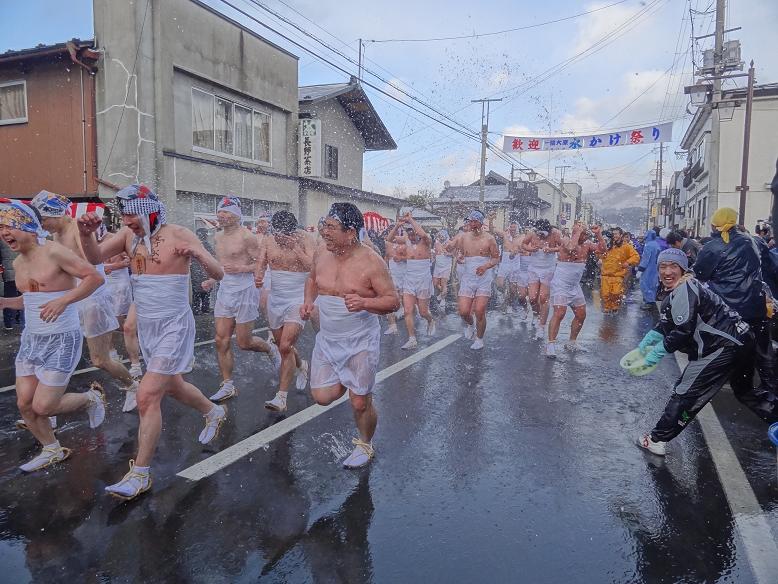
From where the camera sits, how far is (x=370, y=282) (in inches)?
149

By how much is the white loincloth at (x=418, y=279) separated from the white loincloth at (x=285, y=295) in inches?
149

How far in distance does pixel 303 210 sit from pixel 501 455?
13975mm

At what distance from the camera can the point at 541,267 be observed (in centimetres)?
934

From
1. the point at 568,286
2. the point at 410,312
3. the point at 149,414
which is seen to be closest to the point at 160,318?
the point at 149,414

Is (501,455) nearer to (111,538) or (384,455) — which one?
(384,455)

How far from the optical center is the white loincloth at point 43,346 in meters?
3.74

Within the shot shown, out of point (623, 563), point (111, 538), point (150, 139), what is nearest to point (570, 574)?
point (623, 563)

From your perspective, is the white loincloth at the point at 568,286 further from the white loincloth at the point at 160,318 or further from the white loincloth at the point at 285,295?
the white loincloth at the point at 160,318

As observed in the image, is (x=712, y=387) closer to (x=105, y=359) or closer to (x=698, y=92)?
(x=105, y=359)

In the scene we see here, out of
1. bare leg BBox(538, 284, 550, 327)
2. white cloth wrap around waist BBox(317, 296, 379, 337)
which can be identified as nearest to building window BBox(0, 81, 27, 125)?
bare leg BBox(538, 284, 550, 327)

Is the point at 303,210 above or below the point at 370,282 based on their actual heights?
above

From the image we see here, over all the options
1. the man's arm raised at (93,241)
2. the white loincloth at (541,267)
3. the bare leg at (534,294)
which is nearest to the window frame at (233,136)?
the white loincloth at (541,267)

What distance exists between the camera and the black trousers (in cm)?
383

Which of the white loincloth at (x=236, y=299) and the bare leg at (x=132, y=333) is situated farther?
the bare leg at (x=132, y=333)
